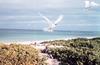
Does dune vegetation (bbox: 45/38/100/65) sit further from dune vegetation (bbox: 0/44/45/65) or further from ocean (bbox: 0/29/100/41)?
ocean (bbox: 0/29/100/41)

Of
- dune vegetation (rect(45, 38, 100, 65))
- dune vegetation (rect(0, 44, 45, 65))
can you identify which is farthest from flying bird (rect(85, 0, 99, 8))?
dune vegetation (rect(0, 44, 45, 65))

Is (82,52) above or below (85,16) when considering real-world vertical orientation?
below

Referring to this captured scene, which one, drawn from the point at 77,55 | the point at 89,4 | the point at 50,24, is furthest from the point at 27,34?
the point at 77,55

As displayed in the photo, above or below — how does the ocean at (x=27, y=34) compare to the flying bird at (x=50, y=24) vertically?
below

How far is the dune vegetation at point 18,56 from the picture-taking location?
489 centimetres

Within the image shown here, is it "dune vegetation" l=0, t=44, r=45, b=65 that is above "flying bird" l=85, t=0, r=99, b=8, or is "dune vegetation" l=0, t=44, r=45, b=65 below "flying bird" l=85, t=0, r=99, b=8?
below

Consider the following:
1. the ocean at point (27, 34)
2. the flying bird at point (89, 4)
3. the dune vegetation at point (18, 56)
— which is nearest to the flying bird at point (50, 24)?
the ocean at point (27, 34)

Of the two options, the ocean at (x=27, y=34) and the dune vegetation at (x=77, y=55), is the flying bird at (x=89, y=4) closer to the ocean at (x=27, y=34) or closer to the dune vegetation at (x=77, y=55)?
the ocean at (x=27, y=34)

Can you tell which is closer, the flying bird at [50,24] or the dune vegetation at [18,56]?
the dune vegetation at [18,56]

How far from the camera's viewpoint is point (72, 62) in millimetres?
5344

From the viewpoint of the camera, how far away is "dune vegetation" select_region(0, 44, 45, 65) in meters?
4.89

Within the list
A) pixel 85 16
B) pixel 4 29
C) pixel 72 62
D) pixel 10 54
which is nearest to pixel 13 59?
pixel 10 54

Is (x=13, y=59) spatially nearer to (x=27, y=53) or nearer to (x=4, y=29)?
Answer: (x=27, y=53)

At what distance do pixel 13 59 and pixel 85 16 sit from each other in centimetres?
249
